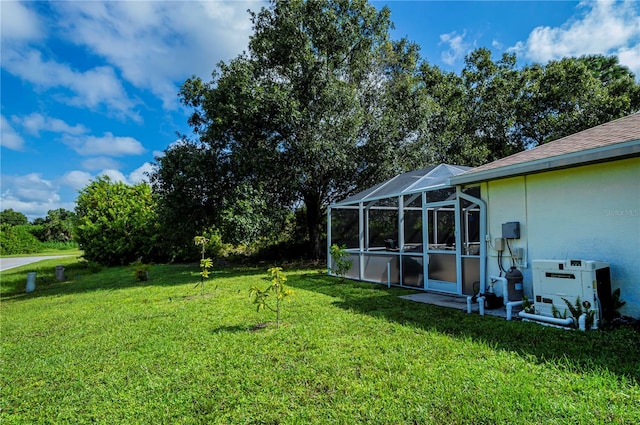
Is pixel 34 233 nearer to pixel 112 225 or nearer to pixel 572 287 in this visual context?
pixel 112 225

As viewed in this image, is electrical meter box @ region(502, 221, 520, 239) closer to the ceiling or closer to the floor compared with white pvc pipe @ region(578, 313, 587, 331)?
closer to the ceiling

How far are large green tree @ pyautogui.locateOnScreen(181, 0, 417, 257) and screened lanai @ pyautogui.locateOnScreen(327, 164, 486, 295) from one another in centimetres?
282

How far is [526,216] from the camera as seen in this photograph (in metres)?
5.99

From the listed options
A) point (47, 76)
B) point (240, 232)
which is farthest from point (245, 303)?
point (47, 76)

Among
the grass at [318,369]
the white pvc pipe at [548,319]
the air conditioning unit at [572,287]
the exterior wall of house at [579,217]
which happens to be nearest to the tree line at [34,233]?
the grass at [318,369]

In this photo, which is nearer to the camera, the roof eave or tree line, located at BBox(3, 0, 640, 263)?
the roof eave

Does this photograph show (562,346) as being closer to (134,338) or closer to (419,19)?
(134,338)

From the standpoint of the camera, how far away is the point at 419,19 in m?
12.4

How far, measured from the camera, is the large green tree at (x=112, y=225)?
709 inches

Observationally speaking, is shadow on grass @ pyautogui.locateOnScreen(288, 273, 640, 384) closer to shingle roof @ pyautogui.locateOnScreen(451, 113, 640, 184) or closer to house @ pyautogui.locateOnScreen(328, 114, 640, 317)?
house @ pyautogui.locateOnScreen(328, 114, 640, 317)

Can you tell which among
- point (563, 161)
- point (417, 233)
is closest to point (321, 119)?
point (417, 233)

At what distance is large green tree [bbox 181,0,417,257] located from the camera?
11938 millimetres

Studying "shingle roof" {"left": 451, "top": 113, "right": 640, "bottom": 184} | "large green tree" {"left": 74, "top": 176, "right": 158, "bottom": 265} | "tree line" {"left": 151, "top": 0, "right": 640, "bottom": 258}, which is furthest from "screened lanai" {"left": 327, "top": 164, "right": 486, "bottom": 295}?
"large green tree" {"left": 74, "top": 176, "right": 158, "bottom": 265}

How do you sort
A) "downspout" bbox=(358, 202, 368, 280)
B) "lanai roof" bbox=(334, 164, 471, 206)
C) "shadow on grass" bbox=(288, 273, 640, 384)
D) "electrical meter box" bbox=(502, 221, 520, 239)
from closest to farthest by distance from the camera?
"shadow on grass" bbox=(288, 273, 640, 384) < "electrical meter box" bbox=(502, 221, 520, 239) < "lanai roof" bbox=(334, 164, 471, 206) < "downspout" bbox=(358, 202, 368, 280)
